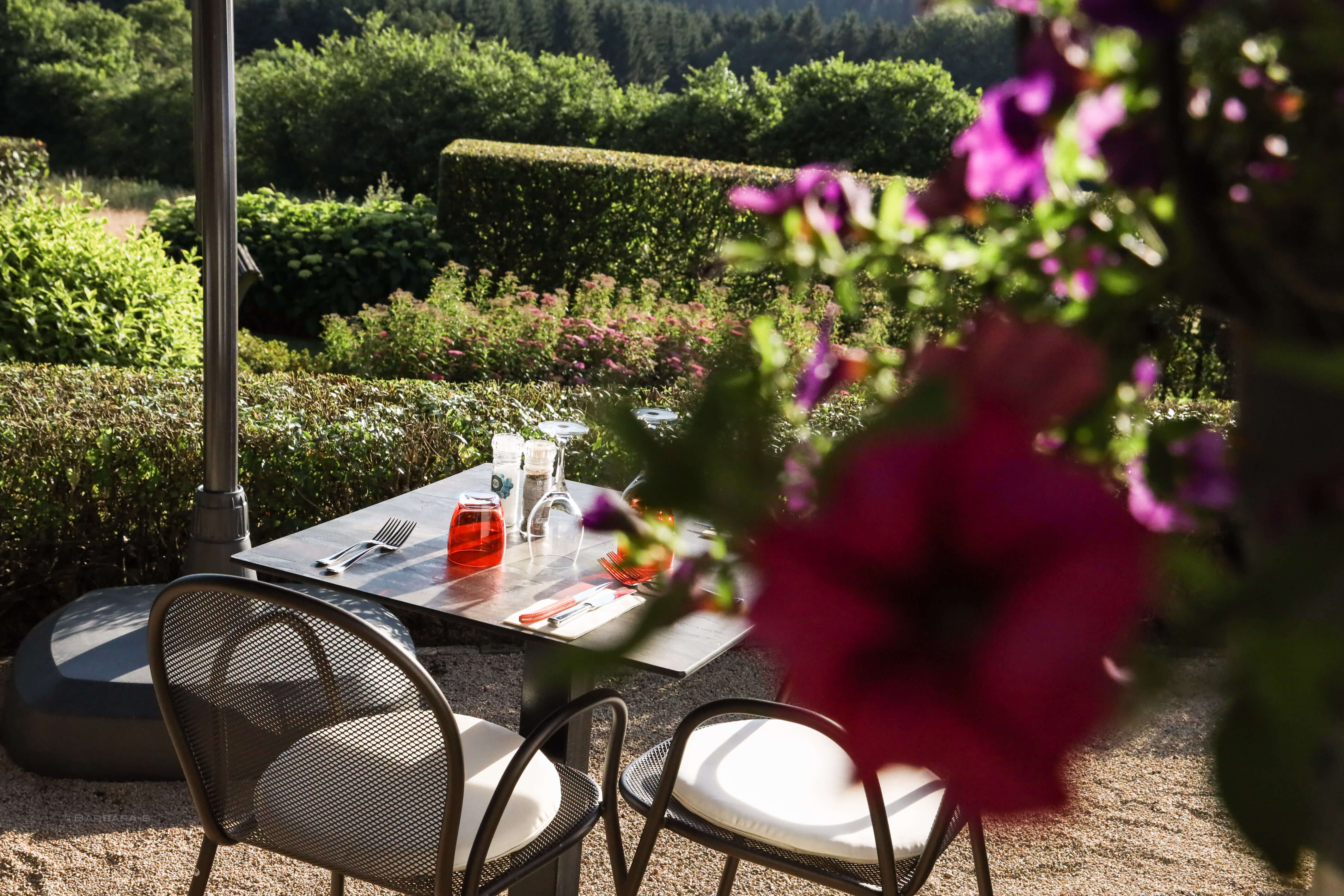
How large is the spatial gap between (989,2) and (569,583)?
6.85 ft

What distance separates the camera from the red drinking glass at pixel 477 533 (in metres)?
2.39

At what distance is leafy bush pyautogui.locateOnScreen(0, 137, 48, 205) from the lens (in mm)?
8703

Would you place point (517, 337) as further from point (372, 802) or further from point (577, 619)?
point (372, 802)

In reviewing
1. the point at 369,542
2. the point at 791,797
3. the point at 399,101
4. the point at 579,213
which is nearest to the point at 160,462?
the point at 369,542

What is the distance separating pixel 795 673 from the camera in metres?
0.19

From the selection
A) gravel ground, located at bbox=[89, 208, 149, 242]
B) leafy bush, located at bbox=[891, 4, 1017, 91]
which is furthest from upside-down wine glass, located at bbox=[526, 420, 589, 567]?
leafy bush, located at bbox=[891, 4, 1017, 91]

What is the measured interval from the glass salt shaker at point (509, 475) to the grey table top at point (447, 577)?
0.20 feet

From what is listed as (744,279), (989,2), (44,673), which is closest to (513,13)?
(744,279)

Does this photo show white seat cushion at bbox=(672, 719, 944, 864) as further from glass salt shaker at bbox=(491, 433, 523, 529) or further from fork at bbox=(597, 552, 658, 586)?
glass salt shaker at bbox=(491, 433, 523, 529)

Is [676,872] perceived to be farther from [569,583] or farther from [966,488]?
[966,488]

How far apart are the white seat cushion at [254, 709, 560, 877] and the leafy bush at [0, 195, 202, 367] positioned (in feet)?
12.3

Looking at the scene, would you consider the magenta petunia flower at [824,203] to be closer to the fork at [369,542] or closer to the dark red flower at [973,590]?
the dark red flower at [973,590]

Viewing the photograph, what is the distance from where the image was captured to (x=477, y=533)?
2391 mm

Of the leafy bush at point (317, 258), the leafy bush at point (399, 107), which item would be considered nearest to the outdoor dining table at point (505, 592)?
the leafy bush at point (317, 258)
